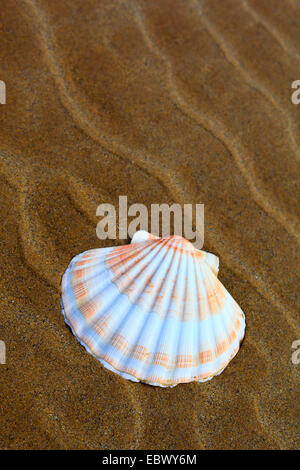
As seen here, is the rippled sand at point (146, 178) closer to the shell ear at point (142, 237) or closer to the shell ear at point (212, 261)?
the shell ear at point (212, 261)

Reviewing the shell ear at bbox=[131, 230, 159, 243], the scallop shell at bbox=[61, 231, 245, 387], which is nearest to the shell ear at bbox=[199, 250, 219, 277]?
the scallop shell at bbox=[61, 231, 245, 387]

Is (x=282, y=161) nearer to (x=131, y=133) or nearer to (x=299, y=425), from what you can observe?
(x=131, y=133)

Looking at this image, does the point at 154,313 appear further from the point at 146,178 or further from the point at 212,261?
the point at 146,178

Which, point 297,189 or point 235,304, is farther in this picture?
point 297,189

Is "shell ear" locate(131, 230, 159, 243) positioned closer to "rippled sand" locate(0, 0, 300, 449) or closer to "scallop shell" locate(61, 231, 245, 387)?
"scallop shell" locate(61, 231, 245, 387)

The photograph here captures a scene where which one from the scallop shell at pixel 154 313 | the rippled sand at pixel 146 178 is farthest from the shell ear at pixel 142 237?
the rippled sand at pixel 146 178
